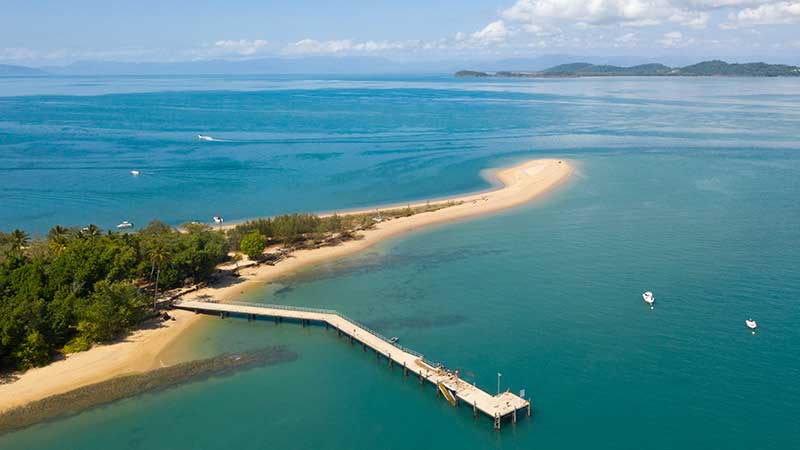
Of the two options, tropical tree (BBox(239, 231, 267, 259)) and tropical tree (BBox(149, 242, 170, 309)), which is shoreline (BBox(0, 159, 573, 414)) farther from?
tropical tree (BBox(149, 242, 170, 309))

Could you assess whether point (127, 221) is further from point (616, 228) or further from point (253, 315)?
point (616, 228)

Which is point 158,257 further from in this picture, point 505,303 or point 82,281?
point 505,303

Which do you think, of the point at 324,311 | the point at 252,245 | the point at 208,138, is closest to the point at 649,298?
the point at 324,311

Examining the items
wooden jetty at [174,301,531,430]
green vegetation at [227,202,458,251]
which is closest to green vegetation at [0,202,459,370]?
green vegetation at [227,202,458,251]

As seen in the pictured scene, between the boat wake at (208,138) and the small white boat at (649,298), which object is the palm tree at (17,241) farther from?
the boat wake at (208,138)

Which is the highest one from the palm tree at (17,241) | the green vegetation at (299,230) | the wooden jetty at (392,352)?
the palm tree at (17,241)

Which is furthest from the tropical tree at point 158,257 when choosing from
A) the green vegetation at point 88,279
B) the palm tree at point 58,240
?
the palm tree at point 58,240

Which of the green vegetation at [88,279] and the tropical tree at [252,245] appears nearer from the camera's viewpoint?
the green vegetation at [88,279]
